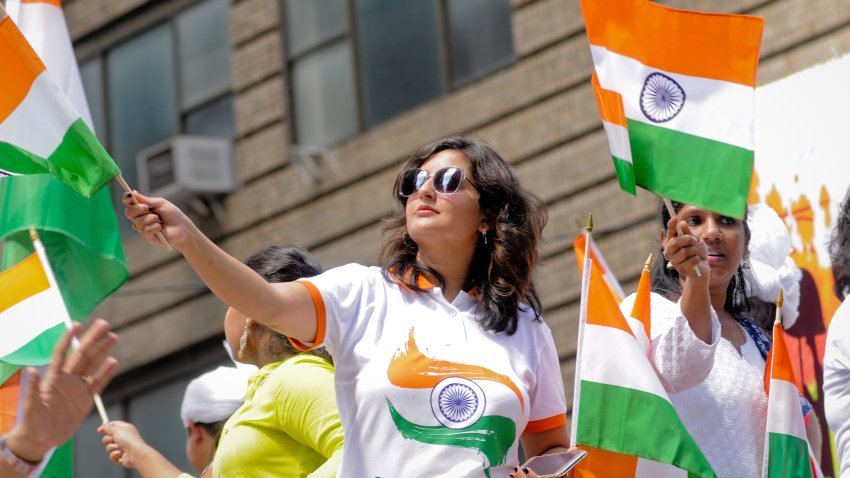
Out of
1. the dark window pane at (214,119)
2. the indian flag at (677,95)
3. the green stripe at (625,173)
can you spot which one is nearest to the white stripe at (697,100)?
the indian flag at (677,95)

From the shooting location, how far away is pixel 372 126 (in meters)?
12.3

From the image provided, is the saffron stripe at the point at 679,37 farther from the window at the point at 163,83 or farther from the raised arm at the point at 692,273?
the window at the point at 163,83

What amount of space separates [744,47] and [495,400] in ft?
5.34

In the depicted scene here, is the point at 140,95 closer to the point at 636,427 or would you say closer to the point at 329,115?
the point at 329,115

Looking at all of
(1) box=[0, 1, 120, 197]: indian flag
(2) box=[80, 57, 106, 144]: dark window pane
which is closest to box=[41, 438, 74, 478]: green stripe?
(1) box=[0, 1, 120, 197]: indian flag

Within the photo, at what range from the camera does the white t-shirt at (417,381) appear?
14.4ft

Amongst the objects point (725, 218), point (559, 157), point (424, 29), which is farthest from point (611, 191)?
point (725, 218)

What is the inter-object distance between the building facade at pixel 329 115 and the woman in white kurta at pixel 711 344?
3975 millimetres

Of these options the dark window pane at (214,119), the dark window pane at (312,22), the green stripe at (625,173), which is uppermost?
the dark window pane at (312,22)

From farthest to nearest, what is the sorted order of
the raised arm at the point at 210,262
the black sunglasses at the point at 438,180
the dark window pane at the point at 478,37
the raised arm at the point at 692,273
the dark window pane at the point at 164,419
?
the dark window pane at the point at 164,419 < the dark window pane at the point at 478,37 < the black sunglasses at the point at 438,180 < the raised arm at the point at 692,273 < the raised arm at the point at 210,262

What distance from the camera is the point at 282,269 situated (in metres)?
5.48

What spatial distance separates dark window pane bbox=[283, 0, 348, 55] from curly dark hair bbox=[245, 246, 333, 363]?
7246 mm

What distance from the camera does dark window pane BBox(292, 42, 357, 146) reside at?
1256 centimetres

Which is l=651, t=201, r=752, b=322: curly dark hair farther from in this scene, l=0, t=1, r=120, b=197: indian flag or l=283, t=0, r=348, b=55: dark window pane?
l=283, t=0, r=348, b=55: dark window pane
